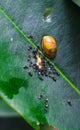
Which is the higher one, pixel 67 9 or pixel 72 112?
pixel 67 9

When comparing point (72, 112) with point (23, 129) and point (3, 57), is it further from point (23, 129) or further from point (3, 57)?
point (23, 129)

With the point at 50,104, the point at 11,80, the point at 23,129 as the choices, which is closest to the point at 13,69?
the point at 11,80

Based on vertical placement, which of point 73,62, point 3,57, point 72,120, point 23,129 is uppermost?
point 3,57

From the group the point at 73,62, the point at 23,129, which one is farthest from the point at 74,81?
the point at 23,129

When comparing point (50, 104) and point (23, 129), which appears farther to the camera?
point (23, 129)

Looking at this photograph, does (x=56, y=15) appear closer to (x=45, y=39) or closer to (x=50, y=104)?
(x=45, y=39)
